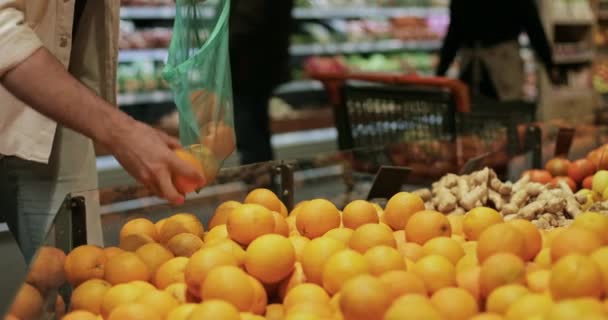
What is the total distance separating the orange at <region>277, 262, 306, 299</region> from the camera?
137 centimetres

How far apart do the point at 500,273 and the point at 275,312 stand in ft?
1.19

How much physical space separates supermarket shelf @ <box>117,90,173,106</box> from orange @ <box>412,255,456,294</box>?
4.45 metres

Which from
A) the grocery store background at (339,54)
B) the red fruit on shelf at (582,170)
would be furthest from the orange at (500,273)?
the grocery store background at (339,54)

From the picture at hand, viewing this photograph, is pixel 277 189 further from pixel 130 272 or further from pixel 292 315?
pixel 292 315

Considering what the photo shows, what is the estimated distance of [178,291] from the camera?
1.33 meters

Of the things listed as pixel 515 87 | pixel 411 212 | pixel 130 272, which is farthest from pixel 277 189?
pixel 515 87

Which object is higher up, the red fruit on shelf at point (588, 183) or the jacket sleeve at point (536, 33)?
the jacket sleeve at point (536, 33)

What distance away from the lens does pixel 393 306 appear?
1.06 m

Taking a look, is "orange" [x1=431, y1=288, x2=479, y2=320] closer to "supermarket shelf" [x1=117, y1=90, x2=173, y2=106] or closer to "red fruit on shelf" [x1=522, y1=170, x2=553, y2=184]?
"red fruit on shelf" [x1=522, y1=170, x2=553, y2=184]

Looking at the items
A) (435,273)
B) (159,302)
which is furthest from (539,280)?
(159,302)

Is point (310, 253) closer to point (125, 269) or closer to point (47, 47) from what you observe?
point (125, 269)

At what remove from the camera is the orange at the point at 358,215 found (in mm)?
1651

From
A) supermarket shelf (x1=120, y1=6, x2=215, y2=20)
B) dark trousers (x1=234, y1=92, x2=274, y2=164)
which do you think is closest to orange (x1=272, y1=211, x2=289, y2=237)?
dark trousers (x1=234, y1=92, x2=274, y2=164)

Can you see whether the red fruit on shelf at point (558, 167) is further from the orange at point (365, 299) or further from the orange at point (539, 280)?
the orange at point (365, 299)
